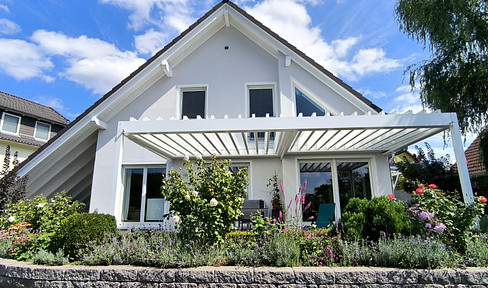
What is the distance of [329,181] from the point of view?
8.10 meters

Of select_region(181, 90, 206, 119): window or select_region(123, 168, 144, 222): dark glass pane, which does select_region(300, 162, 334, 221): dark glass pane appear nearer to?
select_region(181, 90, 206, 119): window

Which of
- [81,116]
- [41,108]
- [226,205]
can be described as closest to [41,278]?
[226,205]

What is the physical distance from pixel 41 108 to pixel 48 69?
16.0 ft

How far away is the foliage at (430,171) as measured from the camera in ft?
32.4

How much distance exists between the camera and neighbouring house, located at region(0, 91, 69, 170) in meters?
16.9

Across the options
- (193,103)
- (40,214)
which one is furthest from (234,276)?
(193,103)

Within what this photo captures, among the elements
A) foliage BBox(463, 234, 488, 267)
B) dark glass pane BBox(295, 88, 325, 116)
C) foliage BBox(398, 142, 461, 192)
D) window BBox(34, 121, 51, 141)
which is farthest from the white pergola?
window BBox(34, 121, 51, 141)

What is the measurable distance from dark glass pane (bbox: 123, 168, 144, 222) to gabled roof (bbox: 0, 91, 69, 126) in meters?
14.2

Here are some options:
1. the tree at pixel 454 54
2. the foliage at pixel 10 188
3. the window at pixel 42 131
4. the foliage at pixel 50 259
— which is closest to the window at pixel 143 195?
the foliage at pixel 10 188

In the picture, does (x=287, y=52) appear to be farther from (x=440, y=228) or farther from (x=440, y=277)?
(x=440, y=277)

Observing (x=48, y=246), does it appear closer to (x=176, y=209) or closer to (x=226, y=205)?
(x=176, y=209)

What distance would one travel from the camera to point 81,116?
27.3 feet

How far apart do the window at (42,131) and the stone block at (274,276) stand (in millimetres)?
20798

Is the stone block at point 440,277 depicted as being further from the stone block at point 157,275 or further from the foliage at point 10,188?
the foliage at point 10,188
